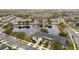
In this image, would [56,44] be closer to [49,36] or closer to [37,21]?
[49,36]

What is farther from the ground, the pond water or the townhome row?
the townhome row

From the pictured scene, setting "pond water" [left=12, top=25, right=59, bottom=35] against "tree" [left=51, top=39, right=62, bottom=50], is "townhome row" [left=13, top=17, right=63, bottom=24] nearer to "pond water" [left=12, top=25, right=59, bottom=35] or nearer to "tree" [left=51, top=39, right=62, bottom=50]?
"pond water" [left=12, top=25, right=59, bottom=35]

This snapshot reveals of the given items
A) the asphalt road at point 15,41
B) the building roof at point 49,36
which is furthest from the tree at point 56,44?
the asphalt road at point 15,41

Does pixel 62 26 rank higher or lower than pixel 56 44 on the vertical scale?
higher

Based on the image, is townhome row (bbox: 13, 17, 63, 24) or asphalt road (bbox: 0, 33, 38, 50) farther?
townhome row (bbox: 13, 17, 63, 24)

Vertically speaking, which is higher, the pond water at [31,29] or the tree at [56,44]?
the pond water at [31,29]

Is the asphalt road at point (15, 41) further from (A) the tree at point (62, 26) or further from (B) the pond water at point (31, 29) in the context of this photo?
(A) the tree at point (62, 26)

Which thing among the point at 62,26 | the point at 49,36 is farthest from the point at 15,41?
the point at 62,26

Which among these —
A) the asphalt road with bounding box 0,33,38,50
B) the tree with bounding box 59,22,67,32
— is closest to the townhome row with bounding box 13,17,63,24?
the tree with bounding box 59,22,67,32

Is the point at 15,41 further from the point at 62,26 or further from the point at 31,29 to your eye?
the point at 62,26

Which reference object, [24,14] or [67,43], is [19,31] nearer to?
[24,14]
